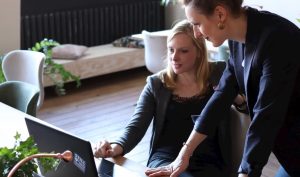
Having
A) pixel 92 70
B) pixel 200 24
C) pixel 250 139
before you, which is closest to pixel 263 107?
pixel 250 139

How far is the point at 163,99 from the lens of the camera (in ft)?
7.13

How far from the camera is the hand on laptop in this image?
1.80 m

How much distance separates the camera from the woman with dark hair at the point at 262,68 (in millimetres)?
1382

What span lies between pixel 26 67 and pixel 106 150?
71.9 inches

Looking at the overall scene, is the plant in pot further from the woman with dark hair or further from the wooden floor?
the woman with dark hair

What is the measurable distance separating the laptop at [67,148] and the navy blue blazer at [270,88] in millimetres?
436

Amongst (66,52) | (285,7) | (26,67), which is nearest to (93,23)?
(66,52)

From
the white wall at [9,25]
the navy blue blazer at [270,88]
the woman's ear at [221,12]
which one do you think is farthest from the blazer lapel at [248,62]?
the white wall at [9,25]

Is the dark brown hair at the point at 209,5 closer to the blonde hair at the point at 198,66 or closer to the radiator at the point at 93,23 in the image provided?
the blonde hair at the point at 198,66

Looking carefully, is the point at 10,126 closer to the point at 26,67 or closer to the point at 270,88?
the point at 270,88

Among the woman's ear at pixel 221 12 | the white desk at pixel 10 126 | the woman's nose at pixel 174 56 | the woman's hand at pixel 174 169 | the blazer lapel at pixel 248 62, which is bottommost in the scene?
the white desk at pixel 10 126

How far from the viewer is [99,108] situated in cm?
493

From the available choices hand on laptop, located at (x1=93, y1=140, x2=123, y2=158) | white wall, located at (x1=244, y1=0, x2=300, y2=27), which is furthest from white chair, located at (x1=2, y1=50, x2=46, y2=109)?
white wall, located at (x1=244, y1=0, x2=300, y2=27)

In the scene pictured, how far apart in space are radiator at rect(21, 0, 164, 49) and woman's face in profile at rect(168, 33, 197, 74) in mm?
3711
